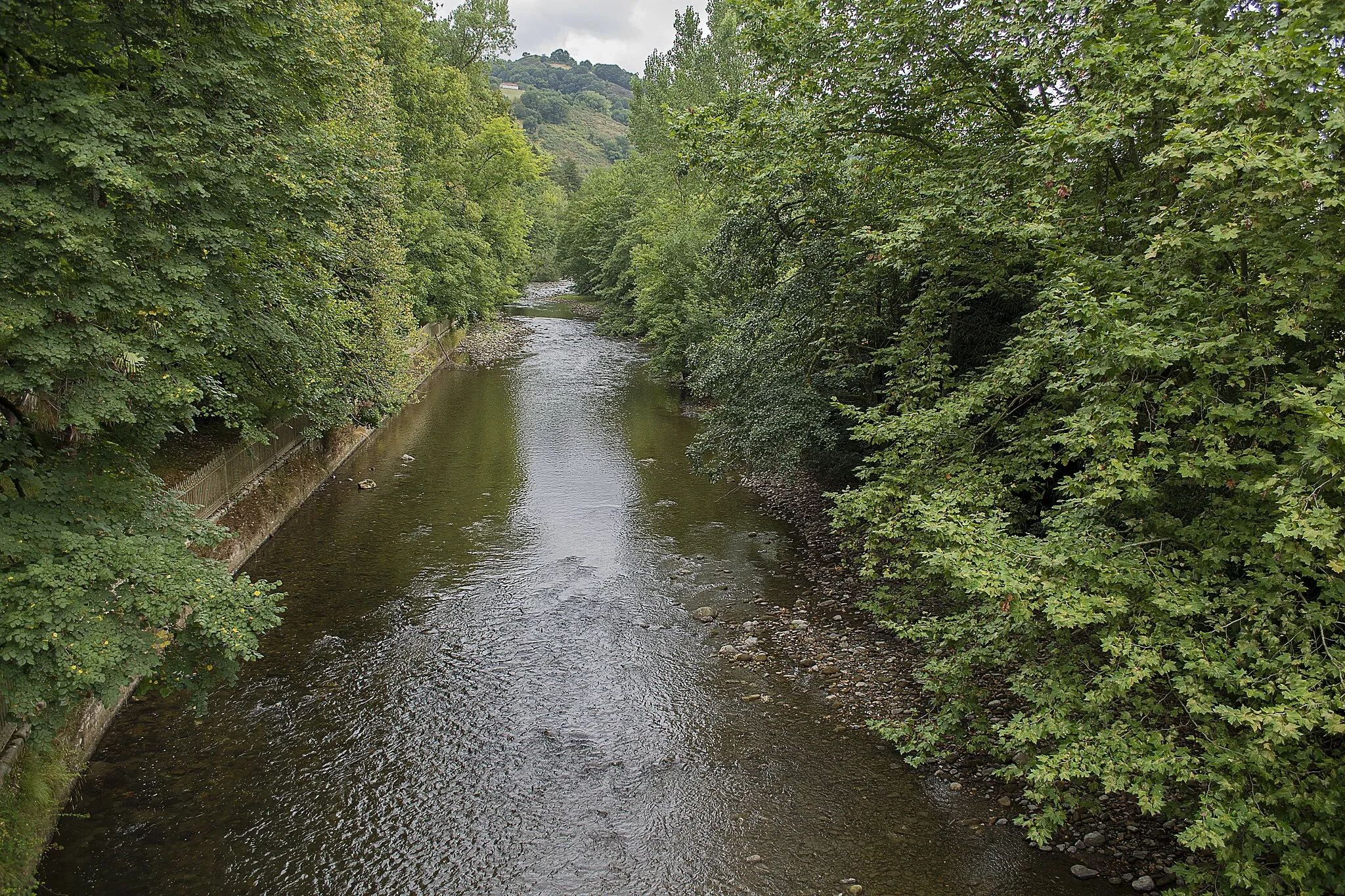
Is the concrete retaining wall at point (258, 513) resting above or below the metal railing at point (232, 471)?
below

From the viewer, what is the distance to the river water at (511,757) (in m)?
7.63

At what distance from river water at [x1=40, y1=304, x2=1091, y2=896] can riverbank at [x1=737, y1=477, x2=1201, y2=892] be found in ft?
1.05

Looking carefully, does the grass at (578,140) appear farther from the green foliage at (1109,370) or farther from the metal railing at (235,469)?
the green foliage at (1109,370)

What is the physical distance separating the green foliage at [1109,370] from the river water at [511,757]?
150 centimetres

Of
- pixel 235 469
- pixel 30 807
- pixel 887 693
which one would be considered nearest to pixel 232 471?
pixel 235 469

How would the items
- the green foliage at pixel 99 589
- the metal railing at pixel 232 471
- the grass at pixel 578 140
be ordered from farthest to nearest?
1. the grass at pixel 578 140
2. the metal railing at pixel 232 471
3. the green foliage at pixel 99 589

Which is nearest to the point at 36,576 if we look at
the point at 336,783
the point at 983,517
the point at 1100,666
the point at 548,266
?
the point at 336,783

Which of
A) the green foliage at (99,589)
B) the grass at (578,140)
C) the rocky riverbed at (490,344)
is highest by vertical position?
the grass at (578,140)

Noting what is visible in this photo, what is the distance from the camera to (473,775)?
910 centimetres

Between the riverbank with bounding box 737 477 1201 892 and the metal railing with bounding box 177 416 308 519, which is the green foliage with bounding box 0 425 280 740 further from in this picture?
the riverbank with bounding box 737 477 1201 892

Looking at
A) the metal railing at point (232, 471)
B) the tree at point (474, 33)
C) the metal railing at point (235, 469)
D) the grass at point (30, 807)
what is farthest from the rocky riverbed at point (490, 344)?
the grass at point (30, 807)

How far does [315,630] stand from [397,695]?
2621 millimetres

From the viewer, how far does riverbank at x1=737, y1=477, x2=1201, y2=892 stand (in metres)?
7.52

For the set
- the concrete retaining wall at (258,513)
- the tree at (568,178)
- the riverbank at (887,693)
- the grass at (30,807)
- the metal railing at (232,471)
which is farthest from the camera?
the tree at (568,178)
